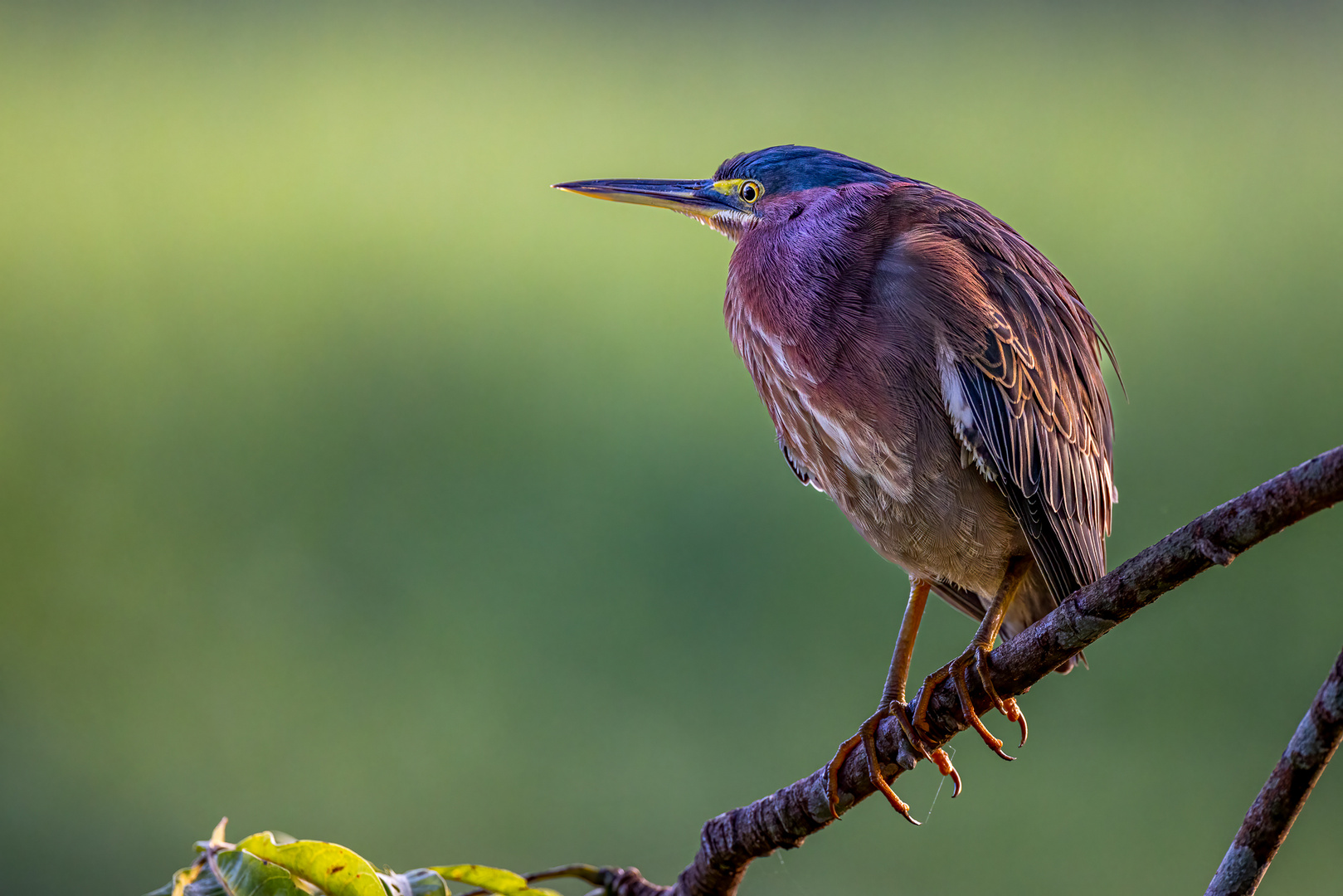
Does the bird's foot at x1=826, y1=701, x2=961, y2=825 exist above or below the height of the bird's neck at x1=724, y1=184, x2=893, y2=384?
below

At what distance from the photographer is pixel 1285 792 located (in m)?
0.59

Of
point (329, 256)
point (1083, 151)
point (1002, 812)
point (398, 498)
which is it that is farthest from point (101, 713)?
point (1083, 151)

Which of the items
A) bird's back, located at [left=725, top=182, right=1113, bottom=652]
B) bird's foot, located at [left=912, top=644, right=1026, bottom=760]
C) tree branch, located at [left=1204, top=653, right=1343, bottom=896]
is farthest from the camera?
bird's back, located at [left=725, top=182, right=1113, bottom=652]

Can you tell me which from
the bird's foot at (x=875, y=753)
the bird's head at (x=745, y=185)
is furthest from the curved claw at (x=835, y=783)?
the bird's head at (x=745, y=185)

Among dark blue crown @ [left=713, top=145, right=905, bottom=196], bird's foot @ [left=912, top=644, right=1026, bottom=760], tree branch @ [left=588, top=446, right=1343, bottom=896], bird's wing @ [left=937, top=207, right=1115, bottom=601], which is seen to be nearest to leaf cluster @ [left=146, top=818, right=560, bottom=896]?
tree branch @ [left=588, top=446, right=1343, bottom=896]

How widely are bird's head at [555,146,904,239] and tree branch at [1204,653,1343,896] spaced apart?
2.22ft

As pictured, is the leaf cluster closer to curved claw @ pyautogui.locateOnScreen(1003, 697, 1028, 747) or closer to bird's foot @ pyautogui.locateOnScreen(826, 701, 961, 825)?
bird's foot @ pyautogui.locateOnScreen(826, 701, 961, 825)

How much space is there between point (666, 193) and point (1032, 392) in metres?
0.44

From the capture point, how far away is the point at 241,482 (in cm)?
269

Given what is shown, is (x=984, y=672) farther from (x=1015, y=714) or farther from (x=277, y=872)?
(x=277, y=872)

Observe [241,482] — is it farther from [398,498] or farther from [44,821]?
[44,821]

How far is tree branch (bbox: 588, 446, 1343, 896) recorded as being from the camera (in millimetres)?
572

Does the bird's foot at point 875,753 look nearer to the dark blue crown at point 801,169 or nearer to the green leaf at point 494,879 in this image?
the green leaf at point 494,879

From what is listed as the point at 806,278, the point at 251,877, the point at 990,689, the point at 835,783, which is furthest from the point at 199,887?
the point at 806,278
